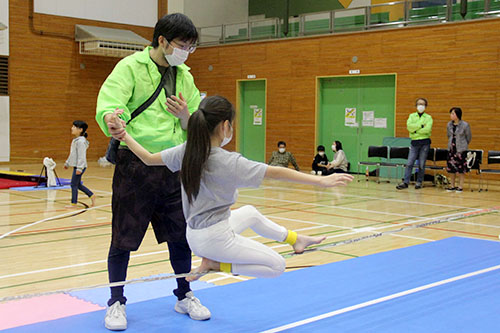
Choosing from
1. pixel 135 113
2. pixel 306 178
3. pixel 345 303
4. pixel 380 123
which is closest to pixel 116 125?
pixel 135 113

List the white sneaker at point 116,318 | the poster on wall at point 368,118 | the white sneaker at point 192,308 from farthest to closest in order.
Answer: the poster on wall at point 368,118, the white sneaker at point 192,308, the white sneaker at point 116,318

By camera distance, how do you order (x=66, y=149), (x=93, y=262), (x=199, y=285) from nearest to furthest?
(x=199, y=285)
(x=93, y=262)
(x=66, y=149)

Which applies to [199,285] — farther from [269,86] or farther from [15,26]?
[15,26]

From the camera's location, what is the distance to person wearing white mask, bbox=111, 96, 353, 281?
3.29 meters

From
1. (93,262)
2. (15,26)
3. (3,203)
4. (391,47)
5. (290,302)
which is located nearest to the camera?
(290,302)

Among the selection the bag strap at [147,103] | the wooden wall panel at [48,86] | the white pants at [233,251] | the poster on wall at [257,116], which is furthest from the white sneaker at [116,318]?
the wooden wall panel at [48,86]

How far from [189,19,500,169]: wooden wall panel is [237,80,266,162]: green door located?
334 mm

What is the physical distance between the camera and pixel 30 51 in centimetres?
1817

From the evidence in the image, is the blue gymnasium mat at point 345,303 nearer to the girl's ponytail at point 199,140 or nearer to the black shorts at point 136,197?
the black shorts at point 136,197

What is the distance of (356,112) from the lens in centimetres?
1641

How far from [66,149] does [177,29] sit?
1639cm

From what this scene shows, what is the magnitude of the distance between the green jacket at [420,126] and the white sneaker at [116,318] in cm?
1007

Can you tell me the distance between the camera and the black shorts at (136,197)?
12.1 ft

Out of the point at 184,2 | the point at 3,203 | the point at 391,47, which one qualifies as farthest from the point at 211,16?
the point at 3,203
